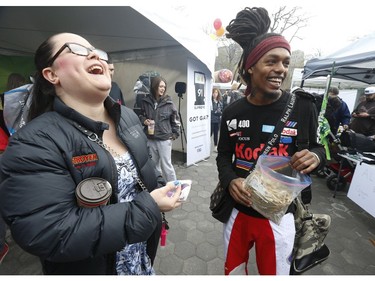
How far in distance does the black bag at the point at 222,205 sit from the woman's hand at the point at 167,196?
23.3 inches

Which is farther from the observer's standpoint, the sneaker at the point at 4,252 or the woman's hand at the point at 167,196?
the sneaker at the point at 4,252

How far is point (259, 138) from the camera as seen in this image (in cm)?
140

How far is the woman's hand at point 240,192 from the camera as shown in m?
1.30

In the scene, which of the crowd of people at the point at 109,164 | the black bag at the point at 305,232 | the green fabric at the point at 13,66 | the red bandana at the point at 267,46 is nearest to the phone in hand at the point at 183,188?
the crowd of people at the point at 109,164

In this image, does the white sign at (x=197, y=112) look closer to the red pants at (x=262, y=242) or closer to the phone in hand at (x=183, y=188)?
the red pants at (x=262, y=242)

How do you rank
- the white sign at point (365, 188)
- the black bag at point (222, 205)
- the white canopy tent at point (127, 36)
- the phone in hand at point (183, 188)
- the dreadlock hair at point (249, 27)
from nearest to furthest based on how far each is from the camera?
the phone in hand at point (183, 188)
the dreadlock hair at point (249, 27)
the black bag at point (222, 205)
the white sign at point (365, 188)
the white canopy tent at point (127, 36)

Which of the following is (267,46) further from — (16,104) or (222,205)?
(16,104)

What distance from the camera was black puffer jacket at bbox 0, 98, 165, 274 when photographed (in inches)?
28.6

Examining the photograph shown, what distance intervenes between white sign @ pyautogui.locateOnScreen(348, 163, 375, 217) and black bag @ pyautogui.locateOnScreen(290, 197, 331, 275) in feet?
6.61

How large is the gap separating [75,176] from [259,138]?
110 centimetres

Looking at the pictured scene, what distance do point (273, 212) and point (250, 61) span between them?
0.95 metres

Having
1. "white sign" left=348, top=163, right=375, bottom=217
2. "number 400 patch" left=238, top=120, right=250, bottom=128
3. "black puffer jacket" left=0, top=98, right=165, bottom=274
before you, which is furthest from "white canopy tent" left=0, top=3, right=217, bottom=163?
"white sign" left=348, top=163, right=375, bottom=217

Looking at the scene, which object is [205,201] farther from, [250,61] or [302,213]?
[250,61]
